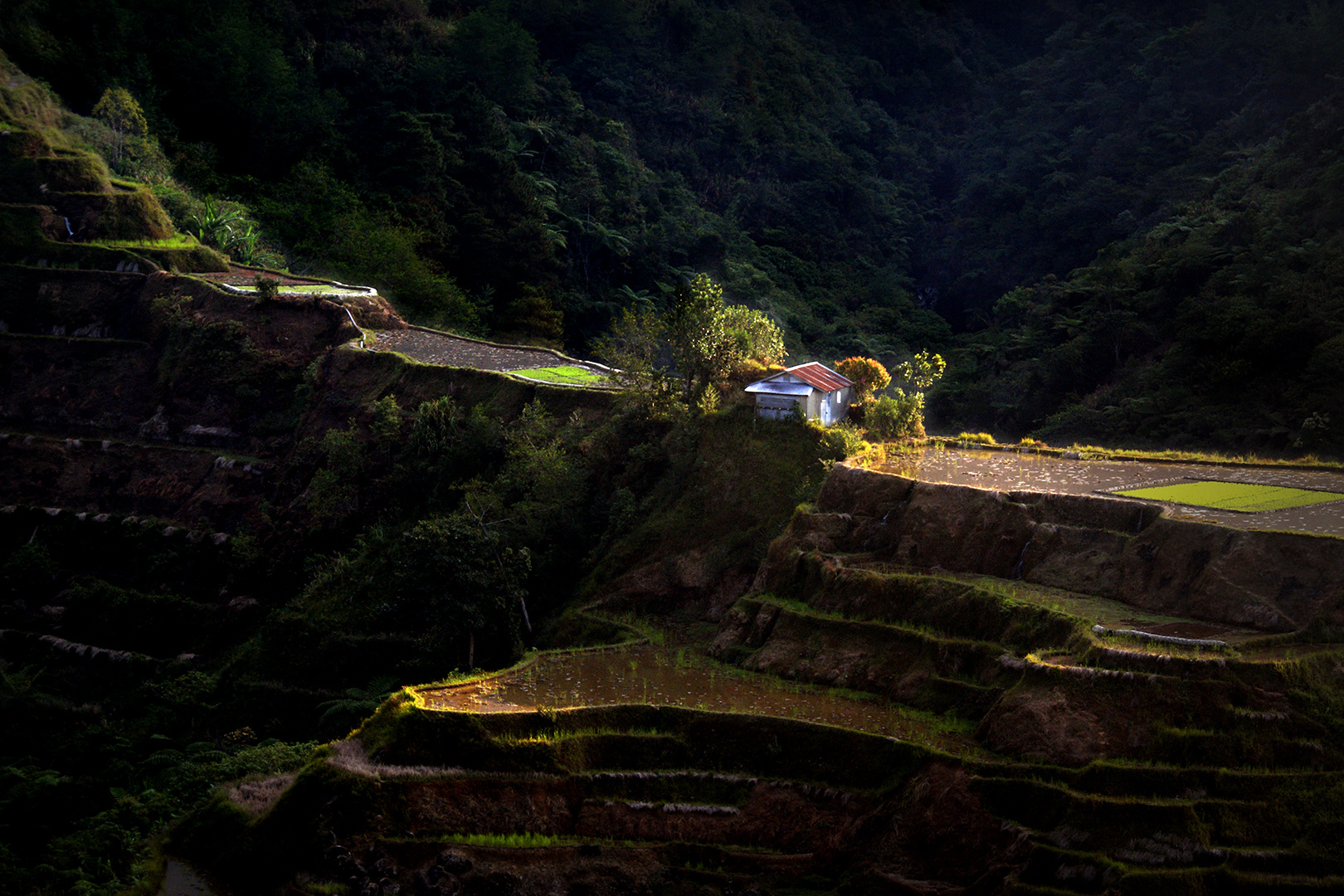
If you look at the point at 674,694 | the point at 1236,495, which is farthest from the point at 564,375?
the point at 1236,495

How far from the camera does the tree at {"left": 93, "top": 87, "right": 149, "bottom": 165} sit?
39.9 m

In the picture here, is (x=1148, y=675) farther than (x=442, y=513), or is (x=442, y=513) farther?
(x=442, y=513)

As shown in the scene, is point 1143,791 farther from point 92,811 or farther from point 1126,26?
point 1126,26

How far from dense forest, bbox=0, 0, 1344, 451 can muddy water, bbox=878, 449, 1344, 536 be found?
9976 mm

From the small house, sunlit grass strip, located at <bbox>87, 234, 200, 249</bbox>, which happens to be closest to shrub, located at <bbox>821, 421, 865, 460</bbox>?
the small house

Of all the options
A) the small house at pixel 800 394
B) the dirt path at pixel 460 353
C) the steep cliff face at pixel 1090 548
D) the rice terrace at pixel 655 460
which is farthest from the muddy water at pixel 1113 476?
the dirt path at pixel 460 353

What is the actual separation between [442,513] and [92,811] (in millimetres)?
8950

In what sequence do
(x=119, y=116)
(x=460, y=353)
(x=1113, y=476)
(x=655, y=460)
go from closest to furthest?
(x=1113, y=476), (x=655, y=460), (x=460, y=353), (x=119, y=116)

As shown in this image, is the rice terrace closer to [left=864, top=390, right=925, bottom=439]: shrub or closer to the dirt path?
[left=864, top=390, right=925, bottom=439]: shrub

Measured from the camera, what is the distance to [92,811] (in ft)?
67.5

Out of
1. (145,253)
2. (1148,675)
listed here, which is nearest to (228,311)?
(145,253)

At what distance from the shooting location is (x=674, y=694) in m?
16.4

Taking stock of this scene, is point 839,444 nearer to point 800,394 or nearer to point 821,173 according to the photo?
point 800,394

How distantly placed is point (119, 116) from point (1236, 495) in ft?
131
